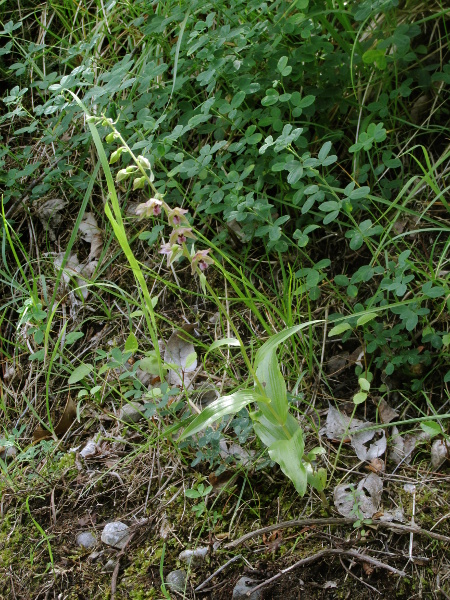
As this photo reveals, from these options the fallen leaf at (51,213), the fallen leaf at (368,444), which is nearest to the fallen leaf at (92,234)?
the fallen leaf at (51,213)

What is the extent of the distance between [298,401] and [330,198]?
770 mm

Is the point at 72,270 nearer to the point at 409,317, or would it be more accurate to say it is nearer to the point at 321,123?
the point at 321,123

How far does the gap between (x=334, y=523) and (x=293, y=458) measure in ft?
0.96

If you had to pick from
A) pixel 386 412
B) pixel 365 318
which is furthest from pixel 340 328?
pixel 386 412

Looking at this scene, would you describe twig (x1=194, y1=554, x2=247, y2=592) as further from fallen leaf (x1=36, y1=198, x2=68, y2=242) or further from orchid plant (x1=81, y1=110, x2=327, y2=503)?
fallen leaf (x1=36, y1=198, x2=68, y2=242)

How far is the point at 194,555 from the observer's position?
68.6 inches

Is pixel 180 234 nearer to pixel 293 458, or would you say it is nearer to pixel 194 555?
pixel 293 458

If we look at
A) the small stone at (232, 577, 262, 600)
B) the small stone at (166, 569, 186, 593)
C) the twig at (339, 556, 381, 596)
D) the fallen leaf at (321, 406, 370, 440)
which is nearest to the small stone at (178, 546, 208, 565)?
the small stone at (166, 569, 186, 593)

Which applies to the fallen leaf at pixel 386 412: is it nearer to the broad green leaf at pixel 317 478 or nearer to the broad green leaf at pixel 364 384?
the broad green leaf at pixel 364 384

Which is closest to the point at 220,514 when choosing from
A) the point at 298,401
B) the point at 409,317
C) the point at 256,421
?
the point at 256,421

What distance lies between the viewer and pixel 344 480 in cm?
182

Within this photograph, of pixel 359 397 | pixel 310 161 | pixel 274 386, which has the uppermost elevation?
pixel 310 161

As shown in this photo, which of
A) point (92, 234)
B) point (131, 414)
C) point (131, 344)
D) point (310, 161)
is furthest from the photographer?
point (92, 234)

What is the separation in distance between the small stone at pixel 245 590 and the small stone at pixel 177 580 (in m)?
0.16
